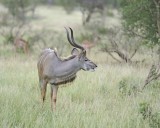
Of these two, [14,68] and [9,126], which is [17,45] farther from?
[9,126]

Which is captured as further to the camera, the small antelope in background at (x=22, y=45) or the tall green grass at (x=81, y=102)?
the small antelope in background at (x=22, y=45)

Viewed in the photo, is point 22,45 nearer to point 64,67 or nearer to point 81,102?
point 81,102

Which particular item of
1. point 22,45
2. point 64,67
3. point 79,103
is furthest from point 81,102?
point 22,45

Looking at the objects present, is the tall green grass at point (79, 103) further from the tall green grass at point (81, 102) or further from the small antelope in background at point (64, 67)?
the small antelope in background at point (64, 67)

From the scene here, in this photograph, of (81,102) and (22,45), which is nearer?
(81,102)

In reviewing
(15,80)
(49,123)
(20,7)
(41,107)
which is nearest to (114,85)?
(15,80)

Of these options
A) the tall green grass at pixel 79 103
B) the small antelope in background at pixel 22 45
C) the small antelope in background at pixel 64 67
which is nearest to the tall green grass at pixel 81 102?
the tall green grass at pixel 79 103

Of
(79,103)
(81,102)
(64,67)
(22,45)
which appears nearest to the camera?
(64,67)

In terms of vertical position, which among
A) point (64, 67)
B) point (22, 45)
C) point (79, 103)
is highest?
point (22, 45)

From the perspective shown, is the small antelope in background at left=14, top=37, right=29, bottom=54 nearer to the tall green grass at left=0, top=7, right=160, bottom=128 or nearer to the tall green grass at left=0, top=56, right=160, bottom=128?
the tall green grass at left=0, top=7, right=160, bottom=128

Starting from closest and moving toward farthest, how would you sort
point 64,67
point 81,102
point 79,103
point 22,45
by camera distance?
point 64,67, point 79,103, point 81,102, point 22,45

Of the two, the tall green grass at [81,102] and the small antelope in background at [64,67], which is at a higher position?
→ the small antelope in background at [64,67]

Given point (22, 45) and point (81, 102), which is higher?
point (22, 45)

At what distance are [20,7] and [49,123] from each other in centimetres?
2780
